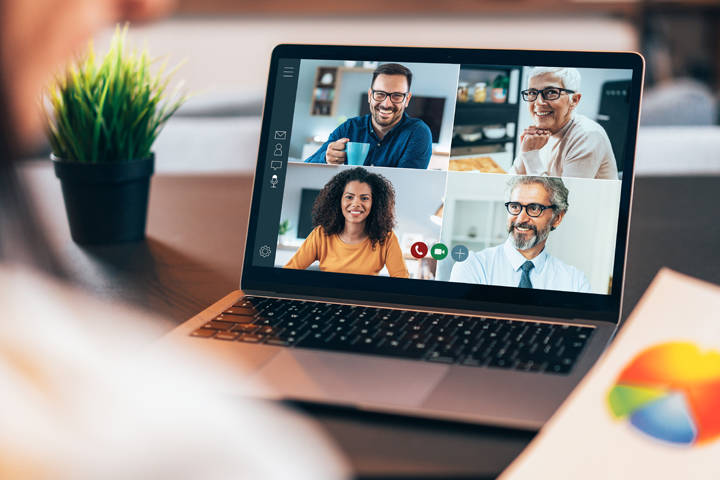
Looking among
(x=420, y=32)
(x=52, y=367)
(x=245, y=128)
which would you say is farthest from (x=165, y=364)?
(x=420, y=32)

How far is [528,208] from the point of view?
73cm

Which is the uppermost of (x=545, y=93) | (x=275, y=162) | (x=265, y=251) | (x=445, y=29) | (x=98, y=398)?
(x=445, y=29)

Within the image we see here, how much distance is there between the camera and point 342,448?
0.47 meters

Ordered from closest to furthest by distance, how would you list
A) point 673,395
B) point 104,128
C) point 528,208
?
point 673,395 → point 528,208 → point 104,128

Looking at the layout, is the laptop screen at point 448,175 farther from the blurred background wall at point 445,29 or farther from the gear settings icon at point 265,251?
the blurred background wall at point 445,29

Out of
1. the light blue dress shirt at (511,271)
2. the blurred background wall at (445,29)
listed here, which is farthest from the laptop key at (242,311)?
the blurred background wall at (445,29)

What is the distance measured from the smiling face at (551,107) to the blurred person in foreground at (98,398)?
443 millimetres

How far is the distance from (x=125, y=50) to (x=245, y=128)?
0.90 meters

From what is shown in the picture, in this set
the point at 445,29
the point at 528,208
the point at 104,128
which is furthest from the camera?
the point at 445,29

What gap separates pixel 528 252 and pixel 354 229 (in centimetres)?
19

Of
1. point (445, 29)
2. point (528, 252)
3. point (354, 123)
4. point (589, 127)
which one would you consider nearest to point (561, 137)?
point (589, 127)

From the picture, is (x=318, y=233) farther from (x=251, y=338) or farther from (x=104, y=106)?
(x=104, y=106)

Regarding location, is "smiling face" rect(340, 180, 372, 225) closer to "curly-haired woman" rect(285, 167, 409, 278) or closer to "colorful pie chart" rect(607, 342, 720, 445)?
"curly-haired woman" rect(285, 167, 409, 278)

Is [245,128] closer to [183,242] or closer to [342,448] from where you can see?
[183,242]
